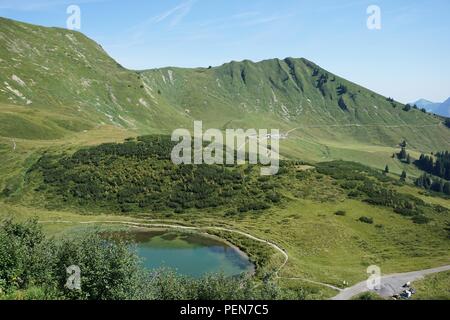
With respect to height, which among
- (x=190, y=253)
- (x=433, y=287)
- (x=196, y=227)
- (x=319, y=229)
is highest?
(x=319, y=229)

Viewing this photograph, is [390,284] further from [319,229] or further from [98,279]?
[98,279]

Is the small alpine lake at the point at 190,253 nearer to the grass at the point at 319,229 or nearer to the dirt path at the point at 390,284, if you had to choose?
the grass at the point at 319,229

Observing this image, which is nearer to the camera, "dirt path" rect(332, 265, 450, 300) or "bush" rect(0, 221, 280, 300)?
"bush" rect(0, 221, 280, 300)

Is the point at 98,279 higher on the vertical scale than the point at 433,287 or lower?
higher

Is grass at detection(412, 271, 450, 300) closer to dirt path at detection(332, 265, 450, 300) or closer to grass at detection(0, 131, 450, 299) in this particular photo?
dirt path at detection(332, 265, 450, 300)

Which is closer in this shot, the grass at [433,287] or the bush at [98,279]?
the bush at [98,279]

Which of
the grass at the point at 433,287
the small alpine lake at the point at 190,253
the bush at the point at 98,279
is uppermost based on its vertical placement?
the bush at the point at 98,279

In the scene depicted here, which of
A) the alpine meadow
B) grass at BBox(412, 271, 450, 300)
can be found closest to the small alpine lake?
the alpine meadow

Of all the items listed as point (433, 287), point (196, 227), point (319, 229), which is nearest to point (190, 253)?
point (196, 227)

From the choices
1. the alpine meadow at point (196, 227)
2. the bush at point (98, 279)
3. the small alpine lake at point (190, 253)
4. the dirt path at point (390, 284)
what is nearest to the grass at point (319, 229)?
the alpine meadow at point (196, 227)
